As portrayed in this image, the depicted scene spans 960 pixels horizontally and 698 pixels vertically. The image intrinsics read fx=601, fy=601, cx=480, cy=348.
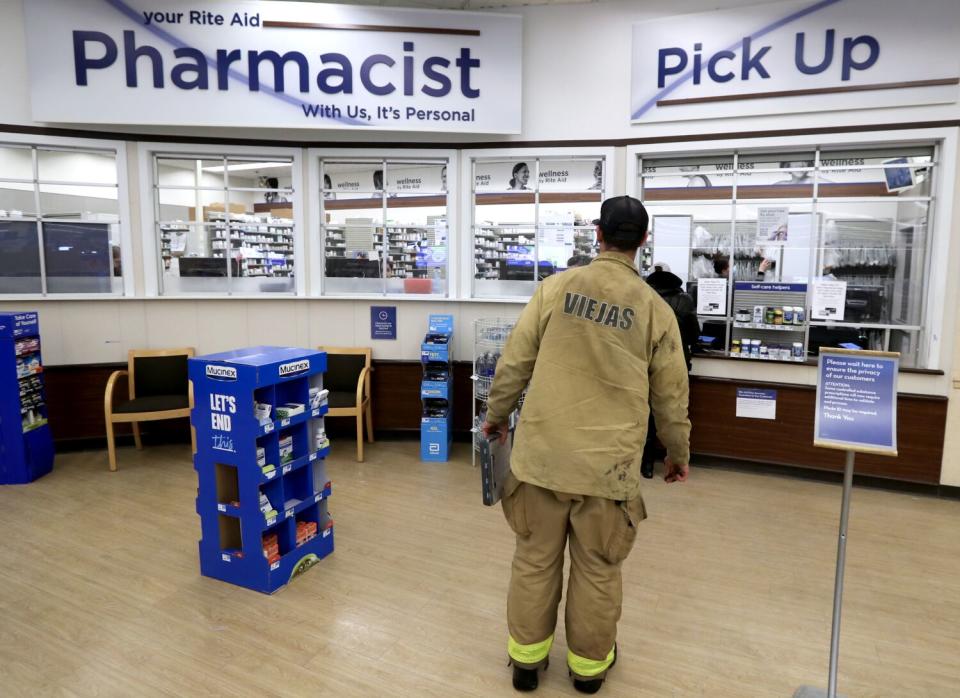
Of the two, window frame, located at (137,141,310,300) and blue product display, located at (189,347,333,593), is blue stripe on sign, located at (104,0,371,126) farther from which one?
blue product display, located at (189,347,333,593)

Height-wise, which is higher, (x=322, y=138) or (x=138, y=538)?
(x=322, y=138)

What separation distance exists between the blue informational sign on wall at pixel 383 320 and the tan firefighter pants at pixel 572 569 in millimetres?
3651

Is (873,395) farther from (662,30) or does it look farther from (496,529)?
(662,30)

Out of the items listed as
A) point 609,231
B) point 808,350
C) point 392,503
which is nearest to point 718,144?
point 808,350

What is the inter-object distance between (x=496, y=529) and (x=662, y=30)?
14.2 ft

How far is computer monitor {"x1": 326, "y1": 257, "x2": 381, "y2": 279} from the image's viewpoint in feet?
19.4

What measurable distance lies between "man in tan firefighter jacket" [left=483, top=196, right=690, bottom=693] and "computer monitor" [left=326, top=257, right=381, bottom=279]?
3.82 meters

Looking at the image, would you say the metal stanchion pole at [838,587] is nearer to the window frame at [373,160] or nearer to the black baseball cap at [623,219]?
the black baseball cap at [623,219]

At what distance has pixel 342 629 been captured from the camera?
284cm

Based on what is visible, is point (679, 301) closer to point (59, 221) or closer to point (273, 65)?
point (273, 65)

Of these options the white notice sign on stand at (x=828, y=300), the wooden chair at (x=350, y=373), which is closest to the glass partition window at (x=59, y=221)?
the wooden chair at (x=350, y=373)

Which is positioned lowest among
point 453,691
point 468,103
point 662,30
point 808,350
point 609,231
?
point 453,691

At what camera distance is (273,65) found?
5.28 metres

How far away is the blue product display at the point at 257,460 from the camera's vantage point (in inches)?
121
